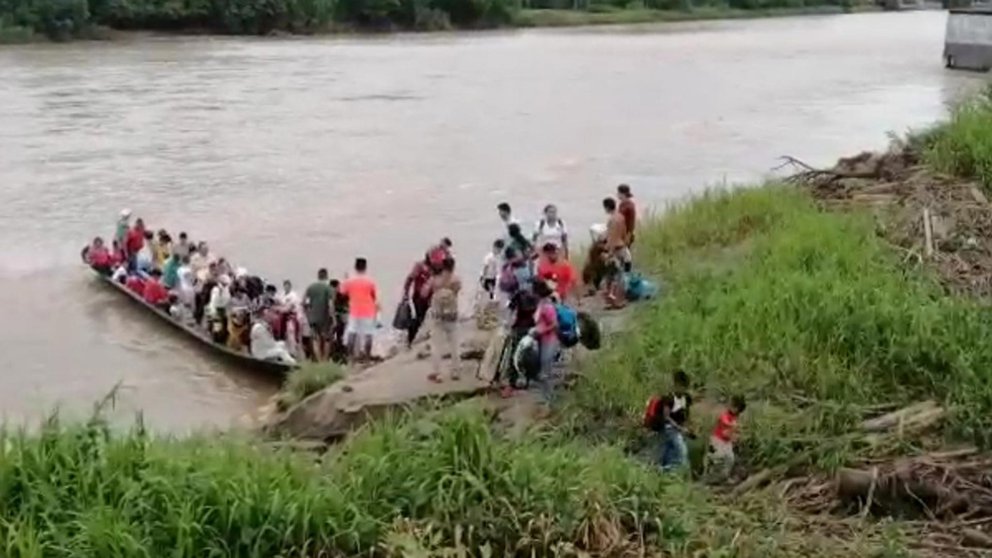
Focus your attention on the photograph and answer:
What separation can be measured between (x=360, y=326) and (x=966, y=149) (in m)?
6.68

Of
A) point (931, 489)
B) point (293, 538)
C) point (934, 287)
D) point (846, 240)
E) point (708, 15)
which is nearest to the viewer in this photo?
point (293, 538)

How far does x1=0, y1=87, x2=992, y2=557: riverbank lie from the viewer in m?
5.69

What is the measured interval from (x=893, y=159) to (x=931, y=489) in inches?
384

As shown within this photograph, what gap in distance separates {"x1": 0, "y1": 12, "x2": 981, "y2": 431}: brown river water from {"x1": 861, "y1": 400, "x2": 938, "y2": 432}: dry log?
234 inches

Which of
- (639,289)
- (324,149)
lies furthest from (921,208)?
(324,149)

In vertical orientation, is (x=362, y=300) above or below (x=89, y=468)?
below

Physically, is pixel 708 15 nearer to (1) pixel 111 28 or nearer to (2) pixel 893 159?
(1) pixel 111 28

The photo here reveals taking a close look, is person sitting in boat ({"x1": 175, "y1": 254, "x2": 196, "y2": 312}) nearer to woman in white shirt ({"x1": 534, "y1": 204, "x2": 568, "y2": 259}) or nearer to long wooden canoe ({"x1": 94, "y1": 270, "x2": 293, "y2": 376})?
long wooden canoe ({"x1": 94, "y1": 270, "x2": 293, "y2": 376})

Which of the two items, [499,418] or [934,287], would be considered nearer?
[499,418]

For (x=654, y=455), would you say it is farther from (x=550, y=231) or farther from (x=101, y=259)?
(x=101, y=259)

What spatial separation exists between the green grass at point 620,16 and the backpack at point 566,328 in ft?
217

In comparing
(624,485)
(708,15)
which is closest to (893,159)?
(624,485)

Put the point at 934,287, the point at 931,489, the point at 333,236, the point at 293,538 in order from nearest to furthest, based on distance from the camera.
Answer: the point at 293,538 → the point at 931,489 → the point at 934,287 → the point at 333,236

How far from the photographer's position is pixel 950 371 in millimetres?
8641
